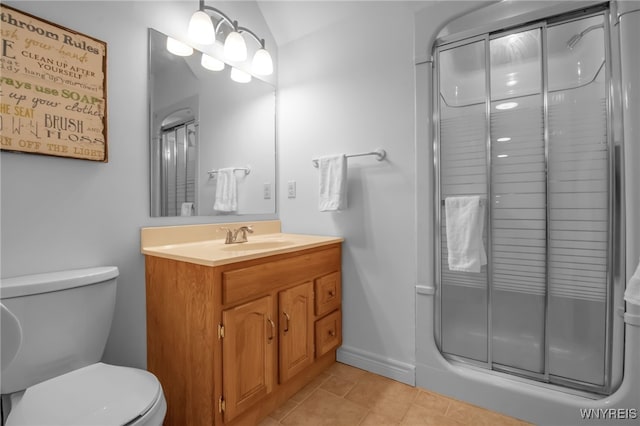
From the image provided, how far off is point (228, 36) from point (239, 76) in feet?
0.81

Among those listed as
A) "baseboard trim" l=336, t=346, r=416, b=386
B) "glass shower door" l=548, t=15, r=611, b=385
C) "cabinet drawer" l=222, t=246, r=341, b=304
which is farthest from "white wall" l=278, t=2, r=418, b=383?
"glass shower door" l=548, t=15, r=611, b=385

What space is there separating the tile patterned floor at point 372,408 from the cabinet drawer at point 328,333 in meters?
0.19

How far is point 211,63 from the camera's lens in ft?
5.91

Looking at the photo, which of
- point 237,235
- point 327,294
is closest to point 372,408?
point 327,294

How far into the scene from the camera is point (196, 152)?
172cm

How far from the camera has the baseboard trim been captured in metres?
1.72

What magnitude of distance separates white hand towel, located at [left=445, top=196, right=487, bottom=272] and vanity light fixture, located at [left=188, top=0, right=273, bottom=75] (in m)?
1.45

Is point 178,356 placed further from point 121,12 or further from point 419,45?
point 419,45

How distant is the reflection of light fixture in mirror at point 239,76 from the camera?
1944 millimetres

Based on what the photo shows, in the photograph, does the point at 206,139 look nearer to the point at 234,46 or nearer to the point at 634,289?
the point at 234,46

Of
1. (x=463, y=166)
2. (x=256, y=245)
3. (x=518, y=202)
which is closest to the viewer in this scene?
(x=518, y=202)

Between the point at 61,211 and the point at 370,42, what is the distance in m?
1.81

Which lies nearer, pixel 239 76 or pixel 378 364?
pixel 378 364

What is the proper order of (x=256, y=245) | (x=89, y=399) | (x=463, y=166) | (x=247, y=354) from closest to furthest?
(x=89, y=399)
(x=247, y=354)
(x=463, y=166)
(x=256, y=245)
